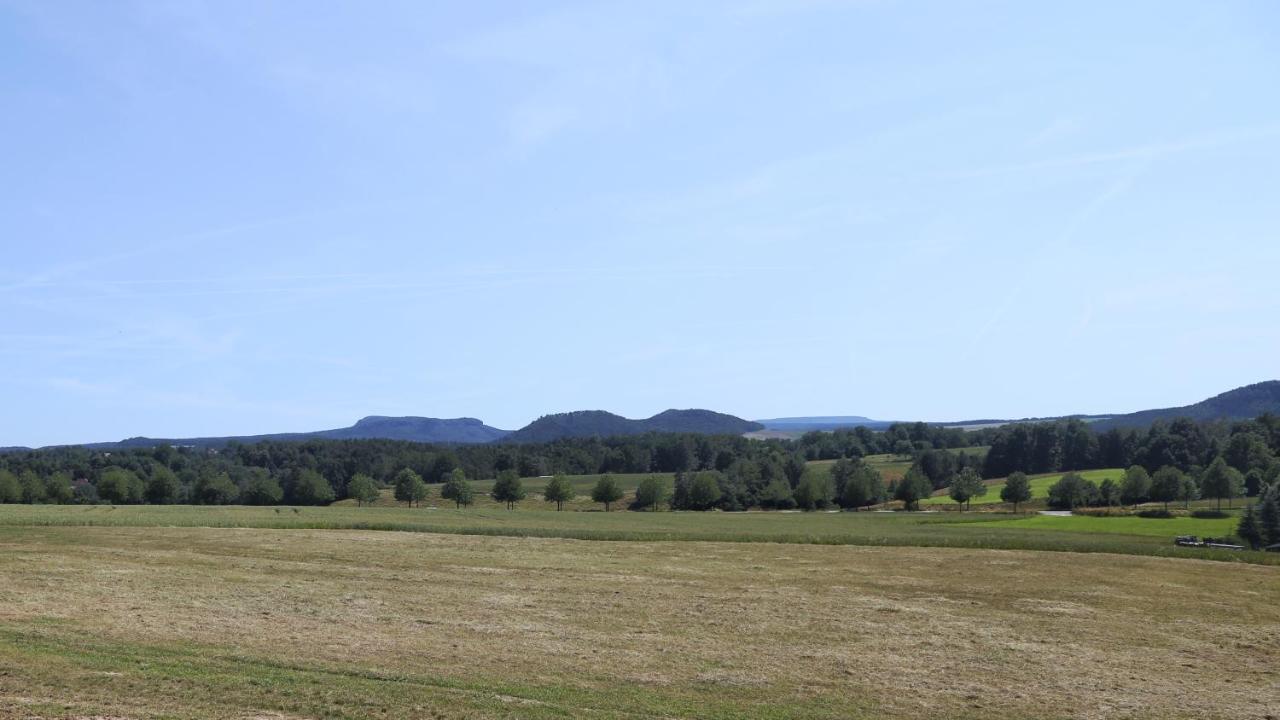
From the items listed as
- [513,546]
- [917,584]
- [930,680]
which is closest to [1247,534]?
[917,584]

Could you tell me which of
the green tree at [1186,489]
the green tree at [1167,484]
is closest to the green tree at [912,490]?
the green tree at [1167,484]

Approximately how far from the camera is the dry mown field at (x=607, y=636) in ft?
73.6

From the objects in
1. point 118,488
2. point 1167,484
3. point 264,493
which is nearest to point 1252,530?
point 1167,484

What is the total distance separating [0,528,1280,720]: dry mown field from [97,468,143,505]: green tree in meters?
104

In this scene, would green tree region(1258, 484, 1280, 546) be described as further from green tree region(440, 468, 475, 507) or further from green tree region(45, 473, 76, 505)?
green tree region(45, 473, 76, 505)

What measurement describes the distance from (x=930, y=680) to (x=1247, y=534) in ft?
205

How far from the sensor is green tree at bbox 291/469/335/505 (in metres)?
152

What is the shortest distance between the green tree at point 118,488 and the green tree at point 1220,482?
505ft

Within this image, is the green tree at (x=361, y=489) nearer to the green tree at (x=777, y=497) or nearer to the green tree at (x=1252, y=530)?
the green tree at (x=777, y=497)

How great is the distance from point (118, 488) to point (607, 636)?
139216 millimetres

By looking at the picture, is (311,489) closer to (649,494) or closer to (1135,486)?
(649,494)

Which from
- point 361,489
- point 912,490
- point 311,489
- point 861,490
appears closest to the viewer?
point 361,489

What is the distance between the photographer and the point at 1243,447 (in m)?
164

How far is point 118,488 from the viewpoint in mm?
145375
